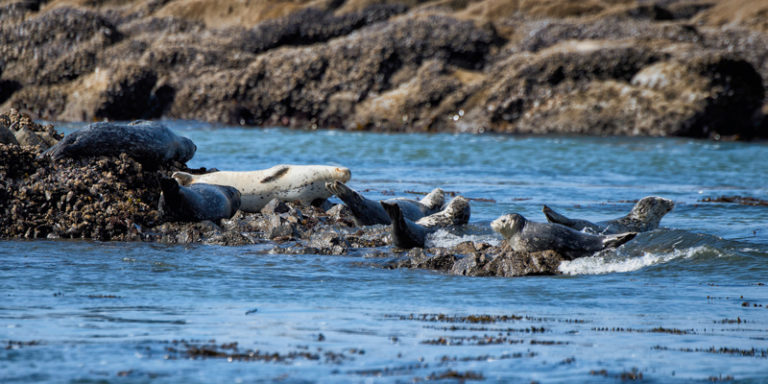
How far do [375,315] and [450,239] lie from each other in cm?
283

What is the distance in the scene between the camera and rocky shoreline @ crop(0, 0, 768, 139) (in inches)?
1059

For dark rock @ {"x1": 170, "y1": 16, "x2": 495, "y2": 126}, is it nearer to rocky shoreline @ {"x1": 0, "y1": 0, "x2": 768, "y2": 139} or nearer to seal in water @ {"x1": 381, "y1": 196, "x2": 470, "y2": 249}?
rocky shoreline @ {"x1": 0, "y1": 0, "x2": 768, "y2": 139}

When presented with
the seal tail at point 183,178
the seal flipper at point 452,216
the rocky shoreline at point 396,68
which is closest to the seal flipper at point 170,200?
the seal tail at point 183,178

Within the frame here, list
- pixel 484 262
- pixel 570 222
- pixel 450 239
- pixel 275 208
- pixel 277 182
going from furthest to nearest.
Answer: pixel 277 182 → pixel 275 208 → pixel 570 222 → pixel 450 239 → pixel 484 262

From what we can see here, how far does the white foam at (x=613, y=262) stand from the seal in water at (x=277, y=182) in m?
3.40

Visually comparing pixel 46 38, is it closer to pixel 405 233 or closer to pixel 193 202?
pixel 193 202

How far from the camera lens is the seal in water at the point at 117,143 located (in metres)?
8.34

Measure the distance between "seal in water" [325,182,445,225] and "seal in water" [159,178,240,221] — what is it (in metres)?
1.03

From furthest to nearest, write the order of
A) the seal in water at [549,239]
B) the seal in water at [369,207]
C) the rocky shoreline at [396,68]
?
the rocky shoreline at [396,68]
the seal in water at [369,207]
the seal in water at [549,239]

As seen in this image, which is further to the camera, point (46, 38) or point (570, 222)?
point (46, 38)

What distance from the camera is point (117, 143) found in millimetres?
8391

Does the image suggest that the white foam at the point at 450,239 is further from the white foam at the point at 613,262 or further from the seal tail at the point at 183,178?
the seal tail at the point at 183,178

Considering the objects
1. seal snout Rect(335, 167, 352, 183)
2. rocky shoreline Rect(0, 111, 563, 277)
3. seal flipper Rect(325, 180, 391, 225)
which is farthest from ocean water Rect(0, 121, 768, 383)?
seal snout Rect(335, 167, 352, 183)

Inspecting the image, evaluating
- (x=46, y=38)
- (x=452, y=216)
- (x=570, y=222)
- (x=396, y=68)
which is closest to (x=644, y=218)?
(x=570, y=222)
